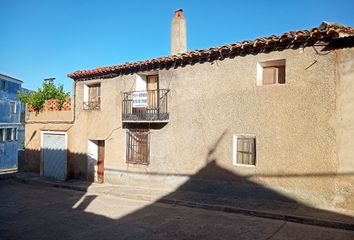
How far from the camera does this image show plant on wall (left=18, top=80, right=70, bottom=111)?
1711cm

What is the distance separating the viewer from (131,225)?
796 cm

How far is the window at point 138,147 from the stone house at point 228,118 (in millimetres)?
44

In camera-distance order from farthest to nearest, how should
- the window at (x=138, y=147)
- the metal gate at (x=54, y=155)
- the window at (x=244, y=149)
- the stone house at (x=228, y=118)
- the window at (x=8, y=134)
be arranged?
the window at (x=8, y=134) → the metal gate at (x=54, y=155) → the window at (x=138, y=147) → the window at (x=244, y=149) → the stone house at (x=228, y=118)

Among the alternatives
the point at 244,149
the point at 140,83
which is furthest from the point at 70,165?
the point at 244,149

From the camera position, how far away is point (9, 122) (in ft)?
104

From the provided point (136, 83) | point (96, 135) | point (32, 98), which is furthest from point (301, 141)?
point (32, 98)

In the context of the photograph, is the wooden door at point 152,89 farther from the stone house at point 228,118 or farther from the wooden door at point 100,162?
the wooden door at point 100,162

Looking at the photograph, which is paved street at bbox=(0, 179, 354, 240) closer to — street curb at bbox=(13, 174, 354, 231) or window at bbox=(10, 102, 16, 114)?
street curb at bbox=(13, 174, 354, 231)

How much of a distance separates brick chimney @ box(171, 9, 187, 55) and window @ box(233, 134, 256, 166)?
5279 millimetres

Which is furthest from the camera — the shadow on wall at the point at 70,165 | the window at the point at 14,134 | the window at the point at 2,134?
the window at the point at 14,134

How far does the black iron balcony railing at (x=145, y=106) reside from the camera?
12027 mm

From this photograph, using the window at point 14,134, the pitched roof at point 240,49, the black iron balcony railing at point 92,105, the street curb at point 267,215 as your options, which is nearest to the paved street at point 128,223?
the street curb at point 267,215

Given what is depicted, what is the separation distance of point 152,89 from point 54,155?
22.1ft

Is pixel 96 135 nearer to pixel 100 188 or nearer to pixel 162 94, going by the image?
pixel 100 188
